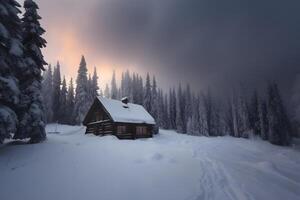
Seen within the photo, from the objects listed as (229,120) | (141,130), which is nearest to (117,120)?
(141,130)

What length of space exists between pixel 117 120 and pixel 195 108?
53716mm

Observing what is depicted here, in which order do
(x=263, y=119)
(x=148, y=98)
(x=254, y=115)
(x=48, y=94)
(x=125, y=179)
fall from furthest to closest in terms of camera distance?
(x=254, y=115) → (x=48, y=94) → (x=263, y=119) → (x=148, y=98) → (x=125, y=179)

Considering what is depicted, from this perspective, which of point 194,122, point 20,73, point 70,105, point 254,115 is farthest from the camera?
point 194,122

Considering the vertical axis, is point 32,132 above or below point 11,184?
above

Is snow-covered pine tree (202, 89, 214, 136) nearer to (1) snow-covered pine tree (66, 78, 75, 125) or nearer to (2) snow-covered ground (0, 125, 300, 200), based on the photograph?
(1) snow-covered pine tree (66, 78, 75, 125)

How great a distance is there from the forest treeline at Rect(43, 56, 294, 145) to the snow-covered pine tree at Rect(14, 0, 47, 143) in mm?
31706

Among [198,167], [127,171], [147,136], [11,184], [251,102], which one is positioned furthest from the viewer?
[251,102]

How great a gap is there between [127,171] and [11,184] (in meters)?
5.93

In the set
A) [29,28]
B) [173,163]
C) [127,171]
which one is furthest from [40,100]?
[173,163]

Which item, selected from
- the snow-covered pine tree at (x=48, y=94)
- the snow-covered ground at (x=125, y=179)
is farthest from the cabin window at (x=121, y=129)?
the snow-covered pine tree at (x=48, y=94)

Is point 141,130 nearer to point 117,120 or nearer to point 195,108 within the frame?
point 117,120

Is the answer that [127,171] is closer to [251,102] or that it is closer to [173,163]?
[173,163]

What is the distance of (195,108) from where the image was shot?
77500mm

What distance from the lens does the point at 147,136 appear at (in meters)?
34.6
